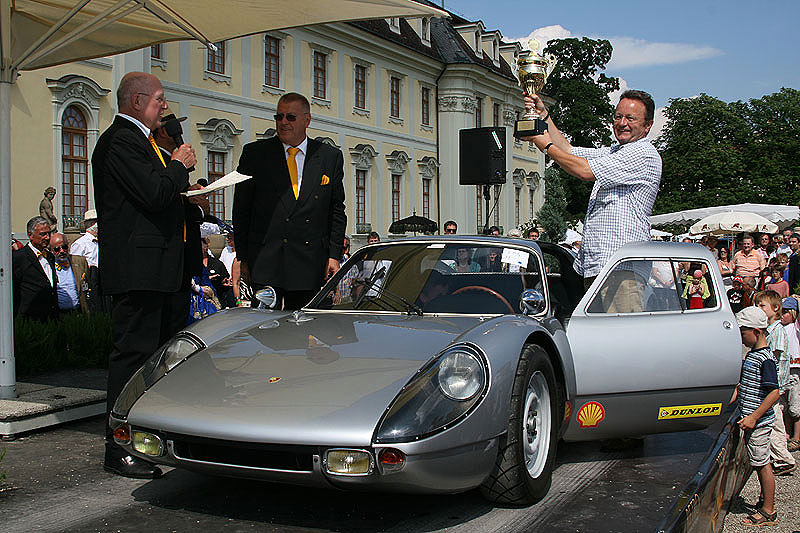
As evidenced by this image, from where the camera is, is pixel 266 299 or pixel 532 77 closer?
pixel 266 299

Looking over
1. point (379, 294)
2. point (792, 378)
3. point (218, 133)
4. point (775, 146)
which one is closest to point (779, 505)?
point (792, 378)

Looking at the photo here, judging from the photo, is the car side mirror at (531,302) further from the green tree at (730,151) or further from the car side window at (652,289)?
the green tree at (730,151)

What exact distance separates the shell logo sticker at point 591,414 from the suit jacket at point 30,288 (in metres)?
6.50

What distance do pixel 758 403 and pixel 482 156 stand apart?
15200 millimetres

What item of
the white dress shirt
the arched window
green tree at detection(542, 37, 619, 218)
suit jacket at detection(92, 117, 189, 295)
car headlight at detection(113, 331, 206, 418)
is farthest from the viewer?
green tree at detection(542, 37, 619, 218)

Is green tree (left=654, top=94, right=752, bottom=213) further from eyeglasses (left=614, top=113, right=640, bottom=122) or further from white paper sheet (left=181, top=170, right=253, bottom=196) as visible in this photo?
white paper sheet (left=181, top=170, right=253, bottom=196)

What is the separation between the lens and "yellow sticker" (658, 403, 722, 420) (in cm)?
460

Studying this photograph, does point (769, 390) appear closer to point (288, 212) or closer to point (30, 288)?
point (288, 212)

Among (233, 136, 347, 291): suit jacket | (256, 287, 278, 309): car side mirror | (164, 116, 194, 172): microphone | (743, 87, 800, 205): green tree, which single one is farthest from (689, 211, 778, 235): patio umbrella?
(743, 87, 800, 205): green tree

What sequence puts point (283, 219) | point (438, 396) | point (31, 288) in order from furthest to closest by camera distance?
point (31, 288), point (283, 219), point (438, 396)

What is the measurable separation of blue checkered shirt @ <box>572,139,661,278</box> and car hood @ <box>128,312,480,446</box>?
1.48 metres

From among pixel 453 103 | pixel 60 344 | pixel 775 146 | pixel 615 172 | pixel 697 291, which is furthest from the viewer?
pixel 775 146

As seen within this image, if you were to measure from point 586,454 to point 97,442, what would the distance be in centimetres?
303

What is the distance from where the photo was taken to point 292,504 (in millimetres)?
3955
